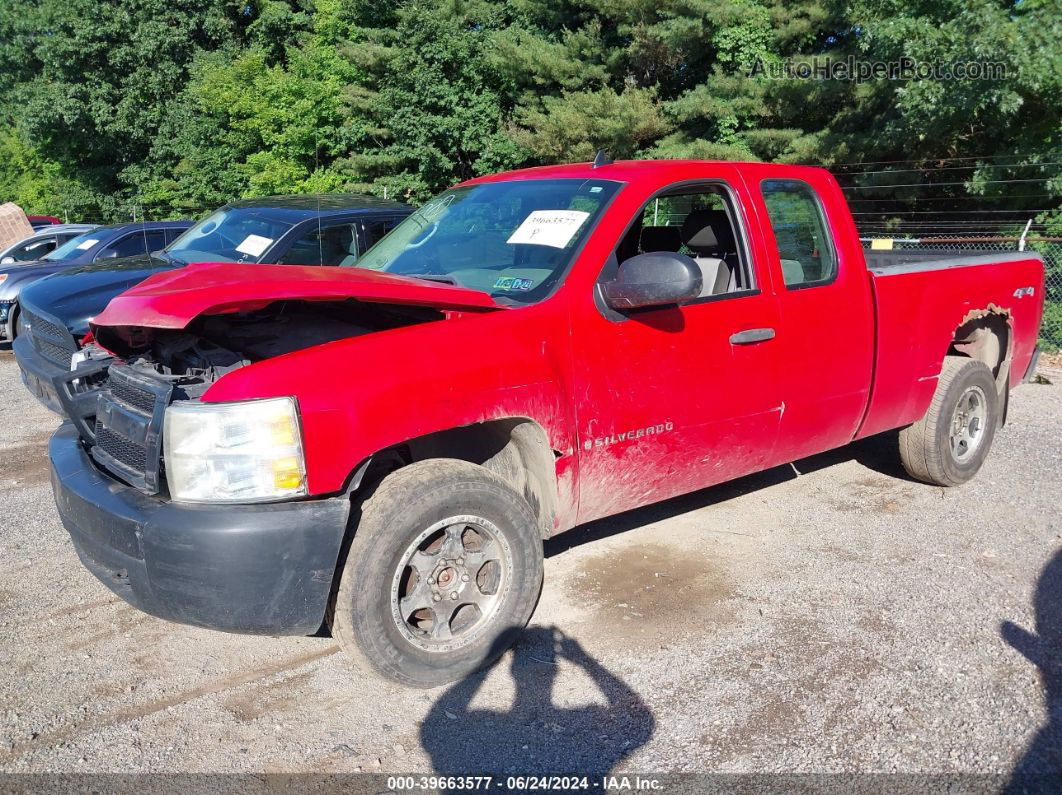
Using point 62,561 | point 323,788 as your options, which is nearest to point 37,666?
point 62,561

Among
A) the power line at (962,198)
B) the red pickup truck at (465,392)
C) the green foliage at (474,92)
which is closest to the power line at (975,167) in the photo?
the green foliage at (474,92)

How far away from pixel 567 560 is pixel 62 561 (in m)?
2.69

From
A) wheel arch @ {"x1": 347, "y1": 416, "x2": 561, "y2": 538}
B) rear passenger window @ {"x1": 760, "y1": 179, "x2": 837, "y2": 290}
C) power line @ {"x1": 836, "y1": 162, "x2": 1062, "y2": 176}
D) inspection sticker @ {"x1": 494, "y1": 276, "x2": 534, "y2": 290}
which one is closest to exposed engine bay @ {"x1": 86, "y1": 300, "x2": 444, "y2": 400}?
inspection sticker @ {"x1": 494, "y1": 276, "x2": 534, "y2": 290}

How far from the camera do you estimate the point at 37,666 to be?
3.52 metres

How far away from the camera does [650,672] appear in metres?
3.46

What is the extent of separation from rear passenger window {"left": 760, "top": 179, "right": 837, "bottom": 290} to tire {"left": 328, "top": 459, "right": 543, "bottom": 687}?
2.06 metres

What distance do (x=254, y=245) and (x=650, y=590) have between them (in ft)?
17.5

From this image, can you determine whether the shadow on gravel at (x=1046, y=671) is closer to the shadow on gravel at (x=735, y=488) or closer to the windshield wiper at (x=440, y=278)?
the shadow on gravel at (x=735, y=488)

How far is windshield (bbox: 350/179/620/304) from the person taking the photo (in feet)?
12.4

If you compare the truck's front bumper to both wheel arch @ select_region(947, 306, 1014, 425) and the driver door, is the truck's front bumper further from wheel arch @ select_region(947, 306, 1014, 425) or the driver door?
wheel arch @ select_region(947, 306, 1014, 425)

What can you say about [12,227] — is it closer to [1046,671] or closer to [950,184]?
[950,184]

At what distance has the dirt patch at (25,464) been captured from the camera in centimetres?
591

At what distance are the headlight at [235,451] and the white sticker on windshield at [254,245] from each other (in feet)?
16.6

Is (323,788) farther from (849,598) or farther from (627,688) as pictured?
(849,598)
